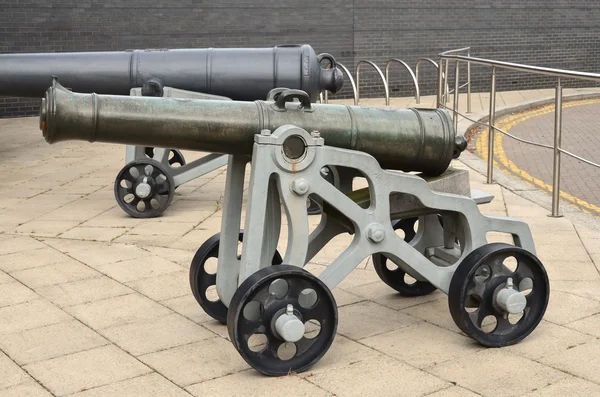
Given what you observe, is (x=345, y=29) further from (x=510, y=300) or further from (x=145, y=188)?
(x=510, y=300)

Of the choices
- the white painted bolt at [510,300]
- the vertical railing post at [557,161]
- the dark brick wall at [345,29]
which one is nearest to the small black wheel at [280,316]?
the white painted bolt at [510,300]

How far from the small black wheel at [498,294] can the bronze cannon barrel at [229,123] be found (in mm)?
586

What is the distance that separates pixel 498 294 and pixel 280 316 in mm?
1096

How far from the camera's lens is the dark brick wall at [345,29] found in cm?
1662

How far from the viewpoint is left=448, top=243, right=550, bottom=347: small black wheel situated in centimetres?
475

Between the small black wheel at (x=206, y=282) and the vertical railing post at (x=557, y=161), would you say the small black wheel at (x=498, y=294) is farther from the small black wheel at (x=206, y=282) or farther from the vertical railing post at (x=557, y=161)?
the vertical railing post at (x=557, y=161)

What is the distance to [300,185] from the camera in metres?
4.54

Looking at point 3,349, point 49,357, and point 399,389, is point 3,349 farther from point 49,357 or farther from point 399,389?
point 399,389

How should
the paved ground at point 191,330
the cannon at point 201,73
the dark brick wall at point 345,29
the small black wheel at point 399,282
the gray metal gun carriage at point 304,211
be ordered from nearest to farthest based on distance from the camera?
1. the paved ground at point 191,330
2. the gray metal gun carriage at point 304,211
3. the small black wheel at point 399,282
4. the cannon at point 201,73
5. the dark brick wall at point 345,29

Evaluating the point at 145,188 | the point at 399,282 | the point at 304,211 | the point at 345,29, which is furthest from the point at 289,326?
the point at 345,29

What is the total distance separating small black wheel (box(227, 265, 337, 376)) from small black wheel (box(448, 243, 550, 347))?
647 millimetres

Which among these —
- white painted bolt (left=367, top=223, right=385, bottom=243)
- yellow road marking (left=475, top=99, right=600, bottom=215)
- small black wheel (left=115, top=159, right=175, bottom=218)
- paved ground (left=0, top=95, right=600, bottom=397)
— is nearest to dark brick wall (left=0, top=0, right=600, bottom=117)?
yellow road marking (left=475, top=99, right=600, bottom=215)

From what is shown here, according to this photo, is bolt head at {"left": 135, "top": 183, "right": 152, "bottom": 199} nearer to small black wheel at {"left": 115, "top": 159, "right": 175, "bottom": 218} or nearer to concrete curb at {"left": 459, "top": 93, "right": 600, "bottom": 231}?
small black wheel at {"left": 115, "top": 159, "right": 175, "bottom": 218}

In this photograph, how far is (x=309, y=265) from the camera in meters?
6.45
